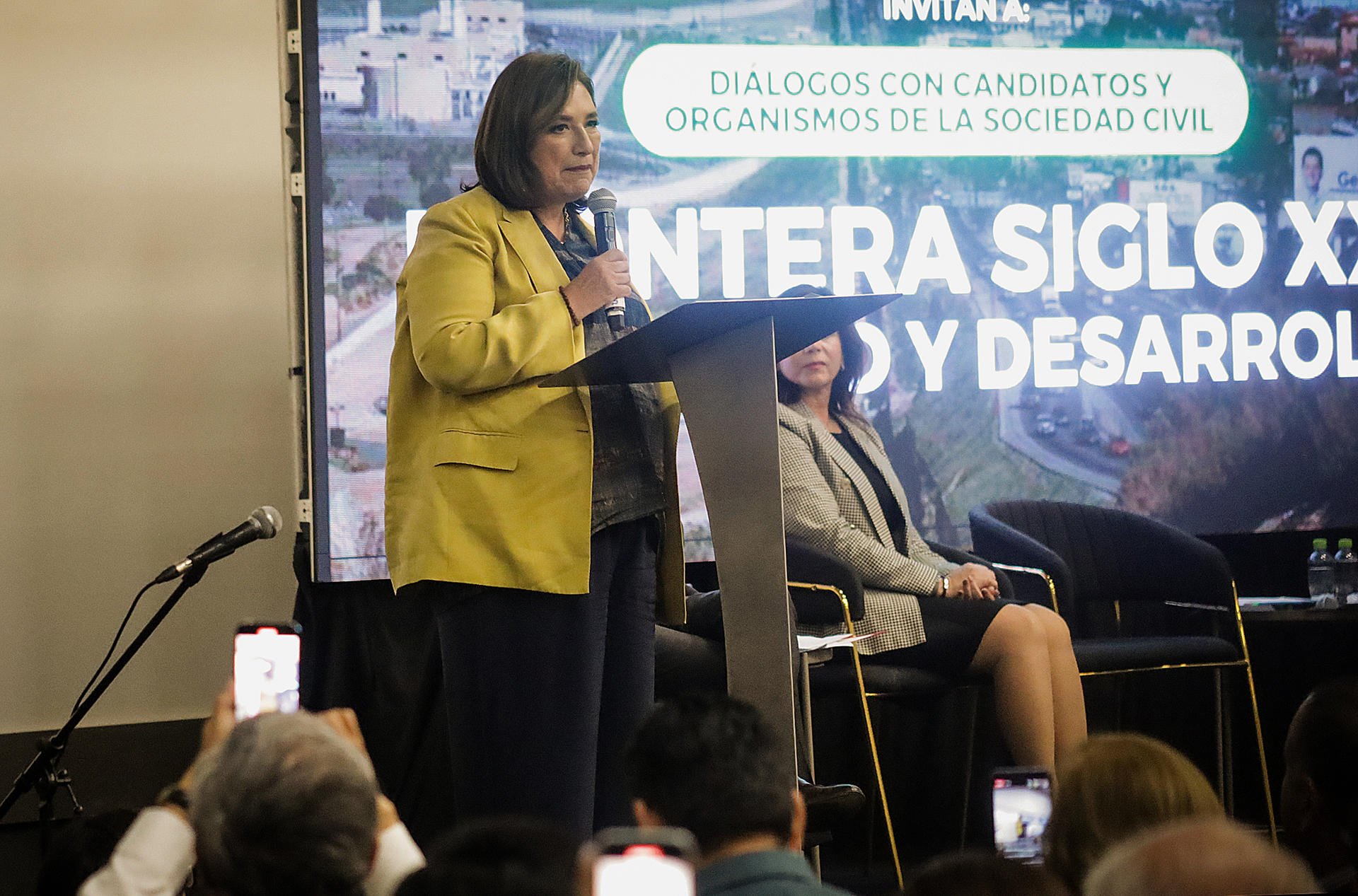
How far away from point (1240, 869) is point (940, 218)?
→ 10.8ft

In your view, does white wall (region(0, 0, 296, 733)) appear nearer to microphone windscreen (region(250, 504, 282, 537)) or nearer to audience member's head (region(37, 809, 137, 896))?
microphone windscreen (region(250, 504, 282, 537))

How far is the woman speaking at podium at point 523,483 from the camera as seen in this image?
1790 millimetres

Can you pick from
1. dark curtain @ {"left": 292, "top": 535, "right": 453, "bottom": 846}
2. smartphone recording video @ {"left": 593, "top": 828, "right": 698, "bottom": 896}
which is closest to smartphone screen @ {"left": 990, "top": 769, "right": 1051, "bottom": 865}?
dark curtain @ {"left": 292, "top": 535, "right": 453, "bottom": 846}

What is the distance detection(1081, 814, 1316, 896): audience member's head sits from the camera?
34.1 inches

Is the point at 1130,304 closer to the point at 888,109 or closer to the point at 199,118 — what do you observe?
the point at 888,109

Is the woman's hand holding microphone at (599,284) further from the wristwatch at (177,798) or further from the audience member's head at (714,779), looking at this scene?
the wristwatch at (177,798)

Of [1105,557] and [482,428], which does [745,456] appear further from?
[1105,557]

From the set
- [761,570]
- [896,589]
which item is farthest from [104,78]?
[761,570]

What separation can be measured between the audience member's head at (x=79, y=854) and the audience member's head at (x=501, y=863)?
0.80 m

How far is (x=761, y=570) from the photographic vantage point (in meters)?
1.67

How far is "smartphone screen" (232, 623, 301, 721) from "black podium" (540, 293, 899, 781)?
0.44 metres

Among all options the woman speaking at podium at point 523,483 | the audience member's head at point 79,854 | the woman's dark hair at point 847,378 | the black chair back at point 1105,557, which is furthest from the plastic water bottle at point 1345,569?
the audience member's head at point 79,854

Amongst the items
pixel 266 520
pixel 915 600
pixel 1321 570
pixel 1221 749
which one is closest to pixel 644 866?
pixel 266 520

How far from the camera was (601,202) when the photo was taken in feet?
6.59
